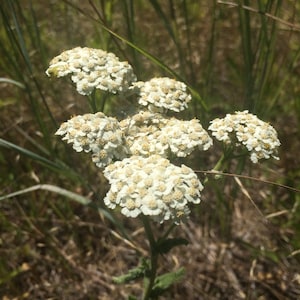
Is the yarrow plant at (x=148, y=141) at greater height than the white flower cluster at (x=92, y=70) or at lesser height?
lesser

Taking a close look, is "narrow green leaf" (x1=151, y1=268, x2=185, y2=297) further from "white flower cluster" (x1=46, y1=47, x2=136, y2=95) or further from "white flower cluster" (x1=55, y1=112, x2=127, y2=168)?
"white flower cluster" (x1=46, y1=47, x2=136, y2=95)

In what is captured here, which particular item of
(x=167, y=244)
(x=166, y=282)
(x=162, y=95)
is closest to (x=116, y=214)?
(x=166, y=282)

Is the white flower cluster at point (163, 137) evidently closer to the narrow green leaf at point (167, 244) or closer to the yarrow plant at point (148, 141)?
the yarrow plant at point (148, 141)

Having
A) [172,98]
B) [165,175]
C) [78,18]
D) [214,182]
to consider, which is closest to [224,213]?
[214,182]

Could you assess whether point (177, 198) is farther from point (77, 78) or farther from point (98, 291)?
point (98, 291)

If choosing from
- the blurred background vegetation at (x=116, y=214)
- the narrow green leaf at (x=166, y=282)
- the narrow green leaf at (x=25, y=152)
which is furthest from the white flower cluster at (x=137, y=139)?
the narrow green leaf at (x=166, y=282)

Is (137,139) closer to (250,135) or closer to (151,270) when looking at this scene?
(250,135)
